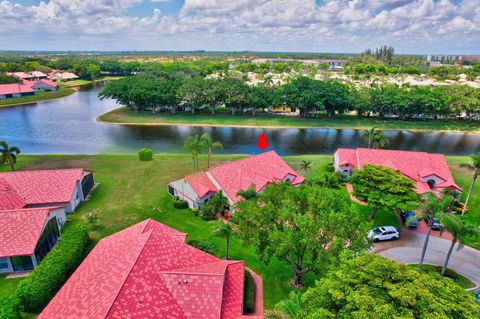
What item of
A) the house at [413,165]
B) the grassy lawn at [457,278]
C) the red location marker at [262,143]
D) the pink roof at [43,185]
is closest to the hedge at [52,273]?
the pink roof at [43,185]

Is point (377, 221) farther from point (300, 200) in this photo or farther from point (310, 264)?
point (310, 264)

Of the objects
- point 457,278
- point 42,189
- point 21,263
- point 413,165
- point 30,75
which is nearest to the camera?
point 457,278

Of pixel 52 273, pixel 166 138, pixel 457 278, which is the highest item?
pixel 52 273

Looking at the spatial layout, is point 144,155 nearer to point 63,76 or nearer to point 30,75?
point 30,75

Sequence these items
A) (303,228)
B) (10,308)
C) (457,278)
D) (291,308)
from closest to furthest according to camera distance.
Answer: (291,308) < (10,308) < (303,228) < (457,278)

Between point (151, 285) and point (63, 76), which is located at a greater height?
point (63, 76)

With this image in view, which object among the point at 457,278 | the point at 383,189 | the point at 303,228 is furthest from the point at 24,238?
the point at 457,278

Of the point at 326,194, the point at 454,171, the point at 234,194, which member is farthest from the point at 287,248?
the point at 454,171

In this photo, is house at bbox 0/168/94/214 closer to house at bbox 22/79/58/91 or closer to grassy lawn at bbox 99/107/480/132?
grassy lawn at bbox 99/107/480/132
